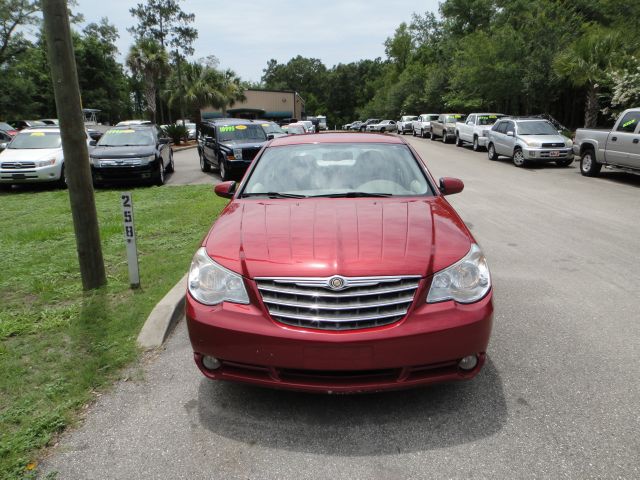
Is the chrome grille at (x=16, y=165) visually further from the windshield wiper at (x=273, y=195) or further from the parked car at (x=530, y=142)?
the parked car at (x=530, y=142)

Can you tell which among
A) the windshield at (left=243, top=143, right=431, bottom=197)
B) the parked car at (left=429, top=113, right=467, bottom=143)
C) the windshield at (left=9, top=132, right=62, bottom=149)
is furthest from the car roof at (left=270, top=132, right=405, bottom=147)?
the parked car at (left=429, top=113, right=467, bottom=143)

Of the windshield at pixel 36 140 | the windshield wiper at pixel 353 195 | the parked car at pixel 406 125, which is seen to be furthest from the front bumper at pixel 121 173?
the parked car at pixel 406 125

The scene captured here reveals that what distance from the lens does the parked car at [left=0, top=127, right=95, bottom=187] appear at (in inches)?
493

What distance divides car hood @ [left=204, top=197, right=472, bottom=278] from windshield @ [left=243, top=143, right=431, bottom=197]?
32cm

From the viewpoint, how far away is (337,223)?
3.31 metres

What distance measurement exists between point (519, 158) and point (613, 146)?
14.1ft

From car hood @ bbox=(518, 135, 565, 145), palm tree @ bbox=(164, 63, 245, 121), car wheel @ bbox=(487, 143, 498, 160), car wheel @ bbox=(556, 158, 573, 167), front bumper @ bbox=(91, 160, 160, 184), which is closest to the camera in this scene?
front bumper @ bbox=(91, 160, 160, 184)

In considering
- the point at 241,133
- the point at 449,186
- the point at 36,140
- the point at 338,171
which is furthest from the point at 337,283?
the point at 36,140

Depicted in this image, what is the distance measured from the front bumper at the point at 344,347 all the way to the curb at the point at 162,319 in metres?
1.19

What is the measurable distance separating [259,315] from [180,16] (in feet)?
125

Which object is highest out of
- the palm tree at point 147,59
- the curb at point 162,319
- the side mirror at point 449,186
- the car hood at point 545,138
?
the palm tree at point 147,59

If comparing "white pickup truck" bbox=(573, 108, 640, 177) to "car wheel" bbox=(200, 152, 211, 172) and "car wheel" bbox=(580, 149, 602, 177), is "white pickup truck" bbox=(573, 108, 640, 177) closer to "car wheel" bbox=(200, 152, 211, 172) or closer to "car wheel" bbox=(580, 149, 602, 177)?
"car wheel" bbox=(580, 149, 602, 177)

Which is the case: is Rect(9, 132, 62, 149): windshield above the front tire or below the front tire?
above

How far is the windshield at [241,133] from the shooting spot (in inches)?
592
